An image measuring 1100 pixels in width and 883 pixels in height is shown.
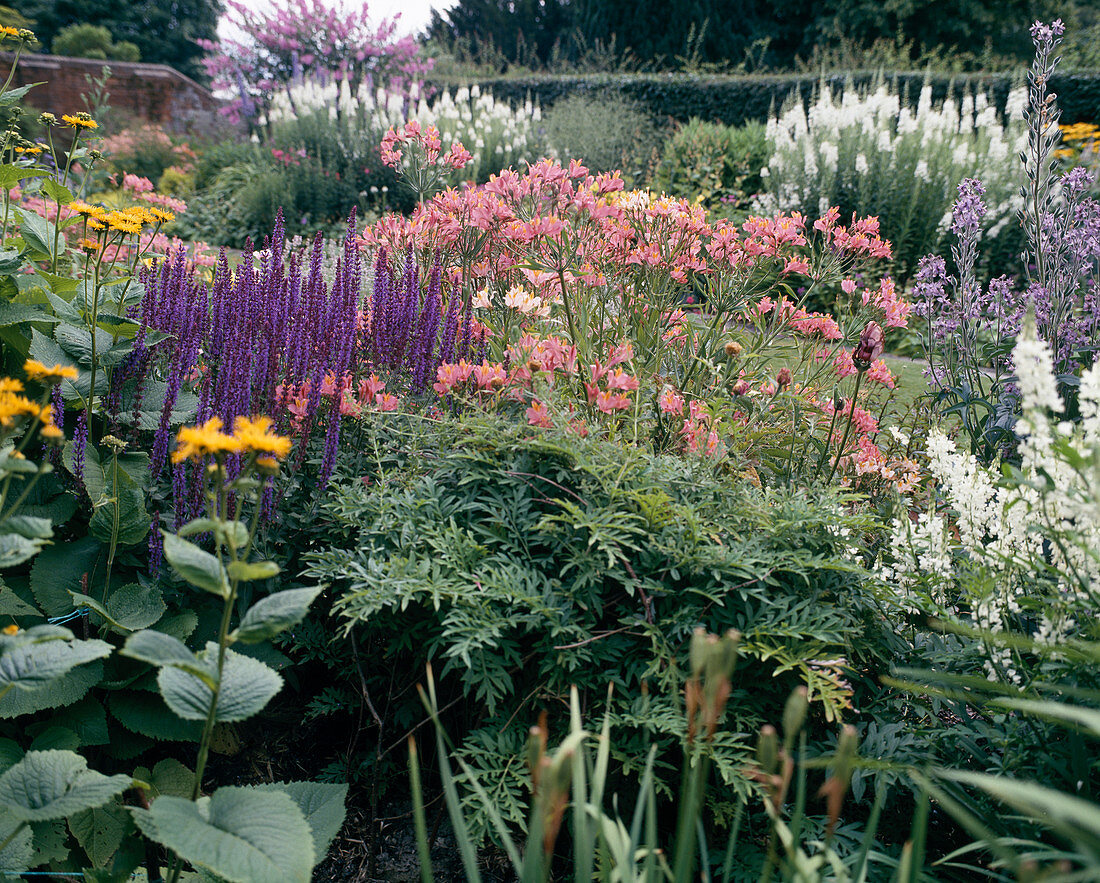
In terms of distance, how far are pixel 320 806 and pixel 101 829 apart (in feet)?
1.40

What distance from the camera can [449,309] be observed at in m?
2.18

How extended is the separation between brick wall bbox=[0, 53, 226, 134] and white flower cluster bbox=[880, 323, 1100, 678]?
54.4 feet

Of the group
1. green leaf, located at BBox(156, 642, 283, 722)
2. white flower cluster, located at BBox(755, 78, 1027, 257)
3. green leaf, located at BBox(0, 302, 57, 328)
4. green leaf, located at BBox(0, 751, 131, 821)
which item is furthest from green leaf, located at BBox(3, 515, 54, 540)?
white flower cluster, located at BBox(755, 78, 1027, 257)

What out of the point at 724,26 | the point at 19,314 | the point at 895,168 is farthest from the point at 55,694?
the point at 724,26

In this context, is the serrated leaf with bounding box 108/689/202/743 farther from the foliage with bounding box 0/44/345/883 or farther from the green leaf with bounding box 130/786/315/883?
the green leaf with bounding box 130/786/315/883

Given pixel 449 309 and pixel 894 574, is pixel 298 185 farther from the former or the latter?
pixel 894 574

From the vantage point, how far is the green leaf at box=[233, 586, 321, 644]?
42.1 inches

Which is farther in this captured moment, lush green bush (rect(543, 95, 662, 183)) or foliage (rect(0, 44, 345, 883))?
lush green bush (rect(543, 95, 662, 183))

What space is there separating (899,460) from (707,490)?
125 cm

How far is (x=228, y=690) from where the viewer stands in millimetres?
1178

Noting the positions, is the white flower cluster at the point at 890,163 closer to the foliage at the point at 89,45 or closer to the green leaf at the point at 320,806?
the green leaf at the point at 320,806

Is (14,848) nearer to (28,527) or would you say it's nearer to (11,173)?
(28,527)

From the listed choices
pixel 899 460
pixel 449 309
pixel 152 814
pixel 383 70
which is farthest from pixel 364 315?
pixel 383 70

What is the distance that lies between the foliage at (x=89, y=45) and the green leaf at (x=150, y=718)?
85.1 feet
